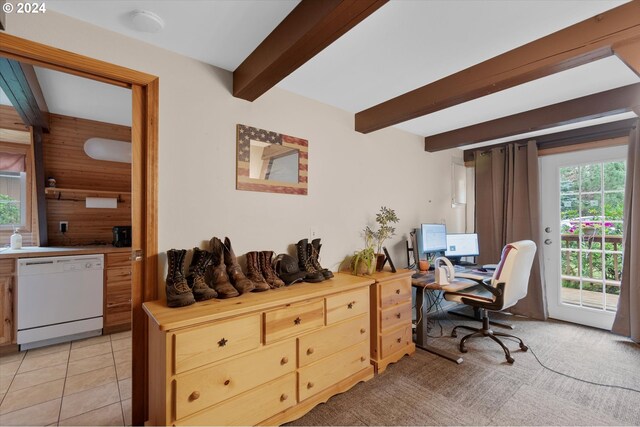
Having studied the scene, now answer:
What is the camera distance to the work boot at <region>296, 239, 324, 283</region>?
211cm

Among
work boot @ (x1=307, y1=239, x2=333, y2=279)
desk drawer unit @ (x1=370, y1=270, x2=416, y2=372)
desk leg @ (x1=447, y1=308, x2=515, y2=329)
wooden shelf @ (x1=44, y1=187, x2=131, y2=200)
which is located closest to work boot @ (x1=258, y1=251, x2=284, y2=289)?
work boot @ (x1=307, y1=239, x2=333, y2=279)

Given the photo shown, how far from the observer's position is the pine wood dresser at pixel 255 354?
4.39ft

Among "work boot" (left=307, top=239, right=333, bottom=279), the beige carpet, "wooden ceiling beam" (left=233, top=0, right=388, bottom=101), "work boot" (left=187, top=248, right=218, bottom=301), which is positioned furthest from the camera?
"work boot" (left=307, top=239, right=333, bottom=279)

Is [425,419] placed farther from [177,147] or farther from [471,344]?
[177,147]

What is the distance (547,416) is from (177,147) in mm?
2910

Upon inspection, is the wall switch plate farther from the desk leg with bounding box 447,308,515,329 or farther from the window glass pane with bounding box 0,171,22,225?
the window glass pane with bounding box 0,171,22,225

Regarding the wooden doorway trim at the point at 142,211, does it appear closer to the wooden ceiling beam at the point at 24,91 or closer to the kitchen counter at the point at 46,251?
the wooden ceiling beam at the point at 24,91

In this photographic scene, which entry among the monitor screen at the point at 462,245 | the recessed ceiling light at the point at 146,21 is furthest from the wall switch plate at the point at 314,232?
the monitor screen at the point at 462,245

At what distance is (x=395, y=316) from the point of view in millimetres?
2406

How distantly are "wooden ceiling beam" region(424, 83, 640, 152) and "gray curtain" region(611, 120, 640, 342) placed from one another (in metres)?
0.94

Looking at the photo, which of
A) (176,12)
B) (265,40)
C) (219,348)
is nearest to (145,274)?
(219,348)

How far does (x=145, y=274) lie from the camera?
1700mm

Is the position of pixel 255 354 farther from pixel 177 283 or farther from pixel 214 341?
pixel 177 283

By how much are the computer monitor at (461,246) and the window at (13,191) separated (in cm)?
490
